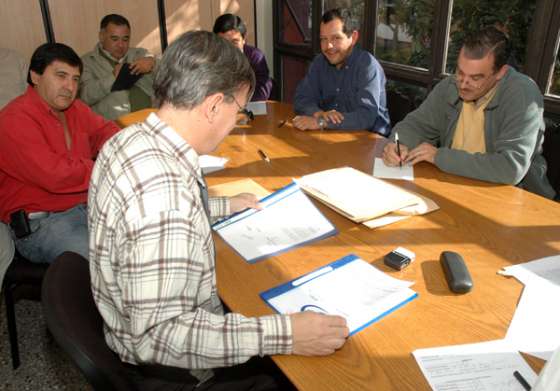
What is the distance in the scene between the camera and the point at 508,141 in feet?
5.93

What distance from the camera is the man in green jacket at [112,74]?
3361mm

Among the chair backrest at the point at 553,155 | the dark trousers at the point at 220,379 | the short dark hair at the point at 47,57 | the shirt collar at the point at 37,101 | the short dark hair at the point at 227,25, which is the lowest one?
the dark trousers at the point at 220,379

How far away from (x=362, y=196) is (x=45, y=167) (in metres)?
1.35

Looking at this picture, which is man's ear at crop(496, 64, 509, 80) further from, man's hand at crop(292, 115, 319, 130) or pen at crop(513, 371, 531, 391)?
pen at crop(513, 371, 531, 391)

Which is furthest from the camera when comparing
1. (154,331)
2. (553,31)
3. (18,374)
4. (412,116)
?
(553,31)

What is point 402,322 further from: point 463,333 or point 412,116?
point 412,116

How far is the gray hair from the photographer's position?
99 cm

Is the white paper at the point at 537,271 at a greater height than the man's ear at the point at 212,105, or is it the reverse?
the man's ear at the point at 212,105

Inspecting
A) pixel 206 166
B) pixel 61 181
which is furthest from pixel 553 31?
pixel 61 181

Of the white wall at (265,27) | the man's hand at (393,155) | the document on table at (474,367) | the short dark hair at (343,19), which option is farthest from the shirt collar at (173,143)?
the white wall at (265,27)

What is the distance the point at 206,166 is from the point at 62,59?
86 centimetres

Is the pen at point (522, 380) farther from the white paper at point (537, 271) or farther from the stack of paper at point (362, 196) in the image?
the stack of paper at point (362, 196)

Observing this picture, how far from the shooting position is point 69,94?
6.89 ft

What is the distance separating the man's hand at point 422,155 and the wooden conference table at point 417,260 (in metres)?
0.04
